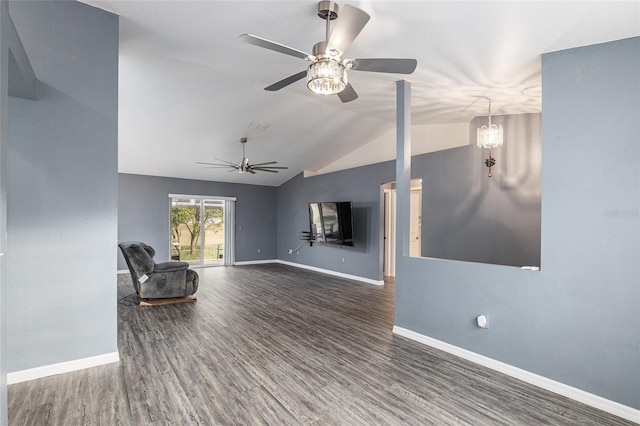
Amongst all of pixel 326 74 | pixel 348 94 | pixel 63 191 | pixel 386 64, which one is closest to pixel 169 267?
pixel 63 191

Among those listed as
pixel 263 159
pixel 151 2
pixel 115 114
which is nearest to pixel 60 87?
pixel 115 114

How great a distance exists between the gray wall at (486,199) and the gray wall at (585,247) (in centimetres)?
224

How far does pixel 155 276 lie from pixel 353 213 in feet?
14.4

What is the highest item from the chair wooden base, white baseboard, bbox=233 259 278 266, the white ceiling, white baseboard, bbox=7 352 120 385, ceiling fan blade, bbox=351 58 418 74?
the white ceiling

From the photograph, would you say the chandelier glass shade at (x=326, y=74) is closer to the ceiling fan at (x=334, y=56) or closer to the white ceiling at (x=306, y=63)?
the ceiling fan at (x=334, y=56)

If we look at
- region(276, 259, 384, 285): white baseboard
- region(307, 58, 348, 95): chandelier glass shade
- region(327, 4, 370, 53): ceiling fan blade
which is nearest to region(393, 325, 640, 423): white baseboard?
region(307, 58, 348, 95): chandelier glass shade

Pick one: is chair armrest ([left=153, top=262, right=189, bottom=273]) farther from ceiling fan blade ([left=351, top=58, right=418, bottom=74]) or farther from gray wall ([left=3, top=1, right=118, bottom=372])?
ceiling fan blade ([left=351, top=58, right=418, bottom=74])

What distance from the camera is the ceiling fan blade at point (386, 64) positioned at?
249 cm

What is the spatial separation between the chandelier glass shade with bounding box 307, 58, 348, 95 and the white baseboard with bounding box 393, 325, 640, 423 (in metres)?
2.80

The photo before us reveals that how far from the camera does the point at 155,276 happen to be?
17.1 ft

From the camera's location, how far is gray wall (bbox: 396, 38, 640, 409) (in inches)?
95.9

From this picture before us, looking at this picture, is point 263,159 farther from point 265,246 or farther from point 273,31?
point 273,31

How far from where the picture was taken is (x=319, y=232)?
826cm

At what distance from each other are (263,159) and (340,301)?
14.0 feet
